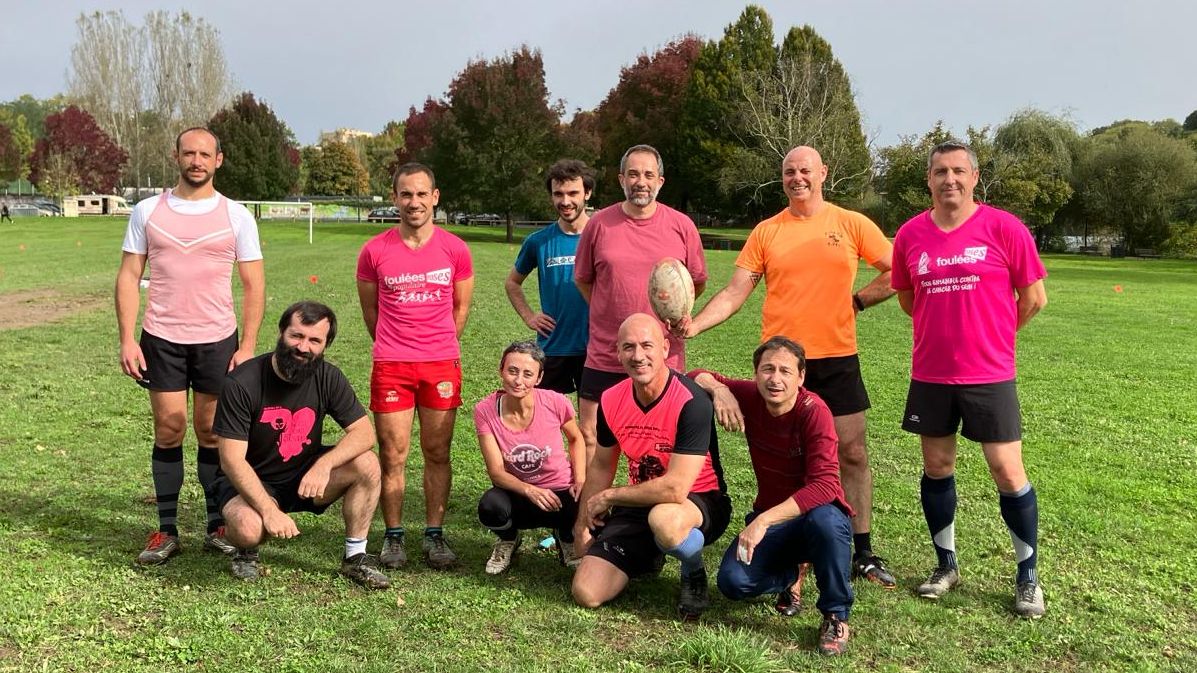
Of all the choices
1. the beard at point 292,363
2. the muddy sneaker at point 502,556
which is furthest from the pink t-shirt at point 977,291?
the beard at point 292,363

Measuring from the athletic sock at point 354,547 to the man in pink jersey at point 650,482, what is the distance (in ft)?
3.71

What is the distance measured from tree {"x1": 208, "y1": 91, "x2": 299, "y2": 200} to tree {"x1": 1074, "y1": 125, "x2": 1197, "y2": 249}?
5126 centimetres

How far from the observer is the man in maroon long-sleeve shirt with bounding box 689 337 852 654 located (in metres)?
3.87

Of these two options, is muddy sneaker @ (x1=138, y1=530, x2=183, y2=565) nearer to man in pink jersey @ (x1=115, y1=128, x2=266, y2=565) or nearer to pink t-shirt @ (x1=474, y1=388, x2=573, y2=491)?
man in pink jersey @ (x1=115, y1=128, x2=266, y2=565)

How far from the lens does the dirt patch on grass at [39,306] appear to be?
45.5ft

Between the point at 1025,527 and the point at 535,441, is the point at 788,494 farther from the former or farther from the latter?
the point at 535,441

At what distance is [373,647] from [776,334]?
2525 millimetres

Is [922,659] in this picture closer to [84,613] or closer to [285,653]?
[285,653]

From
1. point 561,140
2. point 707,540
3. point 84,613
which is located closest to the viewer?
point 84,613

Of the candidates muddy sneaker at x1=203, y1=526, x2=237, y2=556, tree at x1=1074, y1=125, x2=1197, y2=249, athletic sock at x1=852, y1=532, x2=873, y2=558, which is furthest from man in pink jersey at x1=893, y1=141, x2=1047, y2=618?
tree at x1=1074, y1=125, x2=1197, y2=249

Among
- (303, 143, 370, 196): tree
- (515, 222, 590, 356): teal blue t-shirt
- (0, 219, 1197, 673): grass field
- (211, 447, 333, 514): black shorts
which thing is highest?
(303, 143, 370, 196): tree

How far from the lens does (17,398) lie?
8555 millimetres

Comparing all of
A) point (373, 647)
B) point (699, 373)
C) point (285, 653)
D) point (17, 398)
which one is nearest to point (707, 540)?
point (699, 373)

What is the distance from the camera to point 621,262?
471 centimetres
